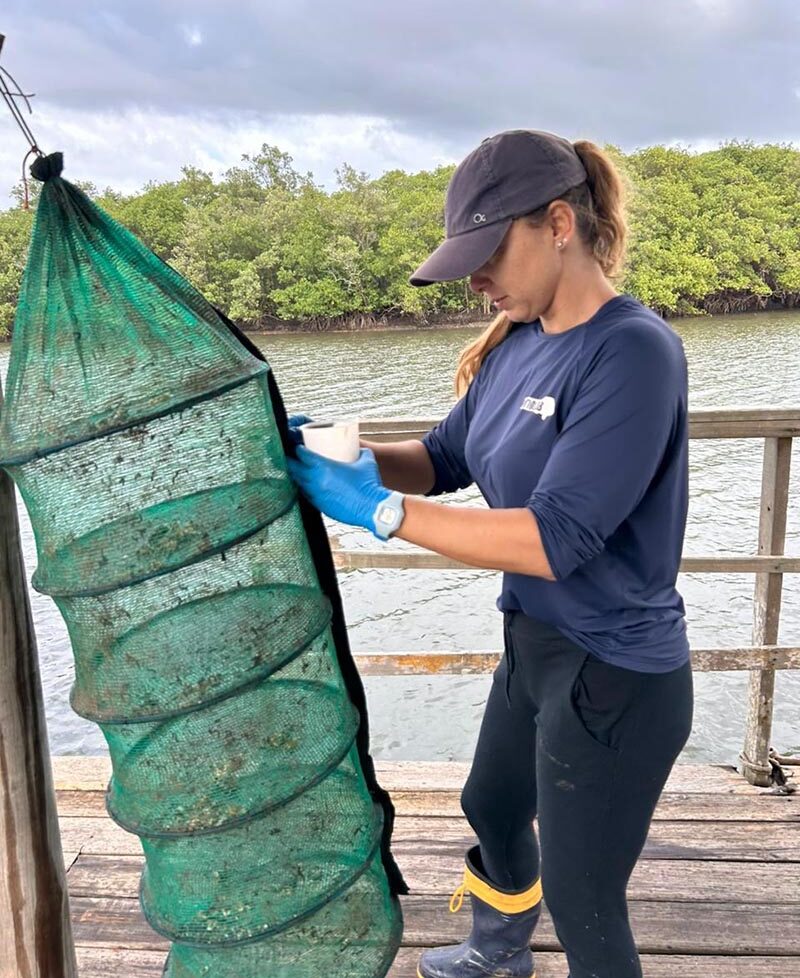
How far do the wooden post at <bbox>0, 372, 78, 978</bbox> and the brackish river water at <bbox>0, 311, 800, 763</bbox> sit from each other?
0.59 metres

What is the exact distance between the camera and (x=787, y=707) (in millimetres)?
7809

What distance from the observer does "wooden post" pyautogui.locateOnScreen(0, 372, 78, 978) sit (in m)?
1.13

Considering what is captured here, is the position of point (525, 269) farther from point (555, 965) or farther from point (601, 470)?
point (555, 965)

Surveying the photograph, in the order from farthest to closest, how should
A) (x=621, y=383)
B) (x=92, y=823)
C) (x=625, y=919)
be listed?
(x=92, y=823), (x=625, y=919), (x=621, y=383)

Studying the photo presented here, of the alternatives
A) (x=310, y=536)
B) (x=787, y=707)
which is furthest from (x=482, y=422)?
(x=787, y=707)

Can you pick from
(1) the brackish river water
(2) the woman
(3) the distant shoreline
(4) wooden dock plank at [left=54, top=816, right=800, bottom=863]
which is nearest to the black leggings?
(2) the woman

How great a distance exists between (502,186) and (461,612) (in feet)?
30.2

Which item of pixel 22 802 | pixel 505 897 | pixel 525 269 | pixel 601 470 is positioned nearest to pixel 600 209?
pixel 525 269

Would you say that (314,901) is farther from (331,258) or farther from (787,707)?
(331,258)

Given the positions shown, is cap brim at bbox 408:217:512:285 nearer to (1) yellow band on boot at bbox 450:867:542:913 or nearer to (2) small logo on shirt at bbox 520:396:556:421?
(2) small logo on shirt at bbox 520:396:556:421

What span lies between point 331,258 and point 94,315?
118 ft

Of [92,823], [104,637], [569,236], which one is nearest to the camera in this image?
[104,637]

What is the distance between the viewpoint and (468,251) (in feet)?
4.26

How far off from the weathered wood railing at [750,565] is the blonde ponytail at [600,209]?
99 cm
